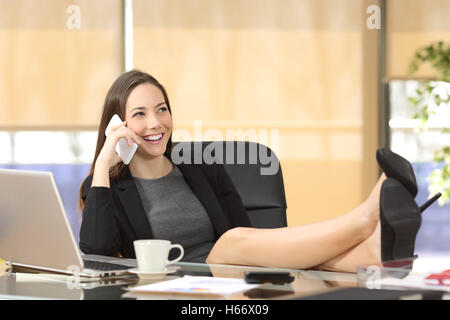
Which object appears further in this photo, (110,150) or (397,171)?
(110,150)

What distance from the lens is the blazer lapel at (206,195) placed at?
229cm

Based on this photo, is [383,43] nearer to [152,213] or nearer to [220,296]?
[152,213]

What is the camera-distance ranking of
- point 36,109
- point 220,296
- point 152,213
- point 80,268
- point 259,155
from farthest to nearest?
1. point 36,109
2. point 259,155
3. point 152,213
4. point 80,268
5. point 220,296

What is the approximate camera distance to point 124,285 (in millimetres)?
1357

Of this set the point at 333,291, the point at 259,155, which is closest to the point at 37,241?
the point at 333,291

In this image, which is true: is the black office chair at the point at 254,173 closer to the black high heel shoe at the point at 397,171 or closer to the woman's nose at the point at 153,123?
the woman's nose at the point at 153,123

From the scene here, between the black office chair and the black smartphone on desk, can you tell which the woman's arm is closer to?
the black office chair

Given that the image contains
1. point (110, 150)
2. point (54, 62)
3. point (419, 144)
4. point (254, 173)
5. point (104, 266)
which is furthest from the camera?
point (419, 144)

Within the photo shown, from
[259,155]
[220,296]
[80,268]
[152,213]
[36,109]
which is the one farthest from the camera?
[36,109]

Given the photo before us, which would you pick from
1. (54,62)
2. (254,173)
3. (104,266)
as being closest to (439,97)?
(254,173)

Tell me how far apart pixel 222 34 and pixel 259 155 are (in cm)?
228

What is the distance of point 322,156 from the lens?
15.1 ft

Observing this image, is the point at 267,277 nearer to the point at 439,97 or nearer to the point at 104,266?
the point at 104,266

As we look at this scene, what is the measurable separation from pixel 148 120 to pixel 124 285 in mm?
1014
